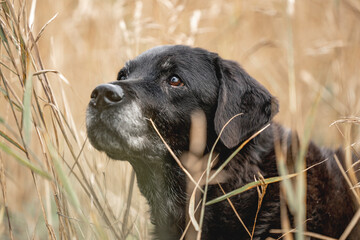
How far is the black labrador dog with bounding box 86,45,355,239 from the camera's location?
2.36 meters

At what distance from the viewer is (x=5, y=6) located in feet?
6.35

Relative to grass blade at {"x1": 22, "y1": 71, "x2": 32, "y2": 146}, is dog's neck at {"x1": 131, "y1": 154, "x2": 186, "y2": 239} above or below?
below

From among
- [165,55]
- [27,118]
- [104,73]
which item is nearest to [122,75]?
[165,55]

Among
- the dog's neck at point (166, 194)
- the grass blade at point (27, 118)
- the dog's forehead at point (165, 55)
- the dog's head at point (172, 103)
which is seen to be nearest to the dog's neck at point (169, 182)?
the dog's neck at point (166, 194)

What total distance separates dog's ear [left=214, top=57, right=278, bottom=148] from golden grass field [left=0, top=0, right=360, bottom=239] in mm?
245

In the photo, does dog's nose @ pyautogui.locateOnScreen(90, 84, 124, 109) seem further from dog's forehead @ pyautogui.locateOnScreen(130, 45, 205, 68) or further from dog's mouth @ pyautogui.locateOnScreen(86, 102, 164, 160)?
dog's forehead @ pyautogui.locateOnScreen(130, 45, 205, 68)

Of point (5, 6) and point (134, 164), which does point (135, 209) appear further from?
point (5, 6)

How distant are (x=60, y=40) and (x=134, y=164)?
2493mm

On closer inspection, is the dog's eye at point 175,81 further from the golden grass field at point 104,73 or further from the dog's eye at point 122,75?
the golden grass field at point 104,73

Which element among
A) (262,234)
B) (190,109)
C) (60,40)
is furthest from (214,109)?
(60,40)

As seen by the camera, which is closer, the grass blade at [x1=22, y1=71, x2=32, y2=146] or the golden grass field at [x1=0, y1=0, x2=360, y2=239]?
the grass blade at [x1=22, y1=71, x2=32, y2=146]

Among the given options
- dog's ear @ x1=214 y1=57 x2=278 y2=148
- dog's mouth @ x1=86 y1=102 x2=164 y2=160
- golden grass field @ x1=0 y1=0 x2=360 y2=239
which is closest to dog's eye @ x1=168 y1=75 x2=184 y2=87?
dog's ear @ x1=214 y1=57 x2=278 y2=148

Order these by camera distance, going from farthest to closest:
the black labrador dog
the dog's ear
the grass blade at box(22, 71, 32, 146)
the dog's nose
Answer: the dog's ear → the black labrador dog → the dog's nose → the grass blade at box(22, 71, 32, 146)

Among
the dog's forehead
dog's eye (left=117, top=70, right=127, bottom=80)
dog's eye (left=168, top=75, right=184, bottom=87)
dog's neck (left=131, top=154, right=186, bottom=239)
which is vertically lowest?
dog's neck (left=131, top=154, right=186, bottom=239)
